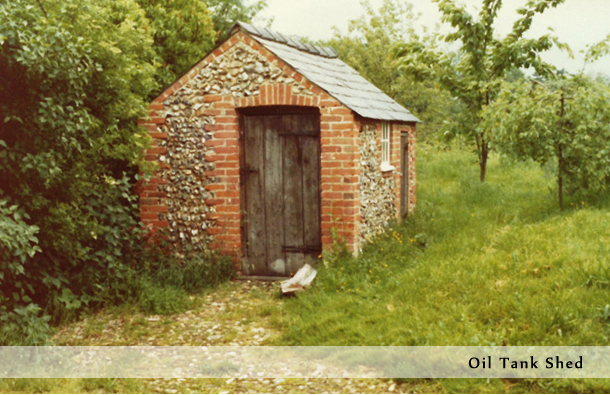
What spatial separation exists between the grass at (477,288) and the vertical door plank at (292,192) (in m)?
0.85

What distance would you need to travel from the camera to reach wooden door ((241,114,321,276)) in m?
8.71

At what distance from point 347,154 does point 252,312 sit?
2.60 metres

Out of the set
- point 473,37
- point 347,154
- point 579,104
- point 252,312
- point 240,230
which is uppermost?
point 473,37

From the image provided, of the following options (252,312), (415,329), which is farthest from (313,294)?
(415,329)

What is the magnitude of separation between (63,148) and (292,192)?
3.48 meters

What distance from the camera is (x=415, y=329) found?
5719 millimetres

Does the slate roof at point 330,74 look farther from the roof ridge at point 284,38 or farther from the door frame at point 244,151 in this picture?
the door frame at point 244,151

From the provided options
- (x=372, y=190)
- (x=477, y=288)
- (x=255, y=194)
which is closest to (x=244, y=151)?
(x=255, y=194)

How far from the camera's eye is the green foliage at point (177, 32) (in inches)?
591

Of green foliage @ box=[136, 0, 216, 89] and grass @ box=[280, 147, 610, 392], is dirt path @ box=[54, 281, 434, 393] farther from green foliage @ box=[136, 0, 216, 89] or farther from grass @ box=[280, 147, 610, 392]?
green foliage @ box=[136, 0, 216, 89]

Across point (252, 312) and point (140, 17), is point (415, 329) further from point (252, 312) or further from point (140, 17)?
point (140, 17)

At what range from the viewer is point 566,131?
354 inches
